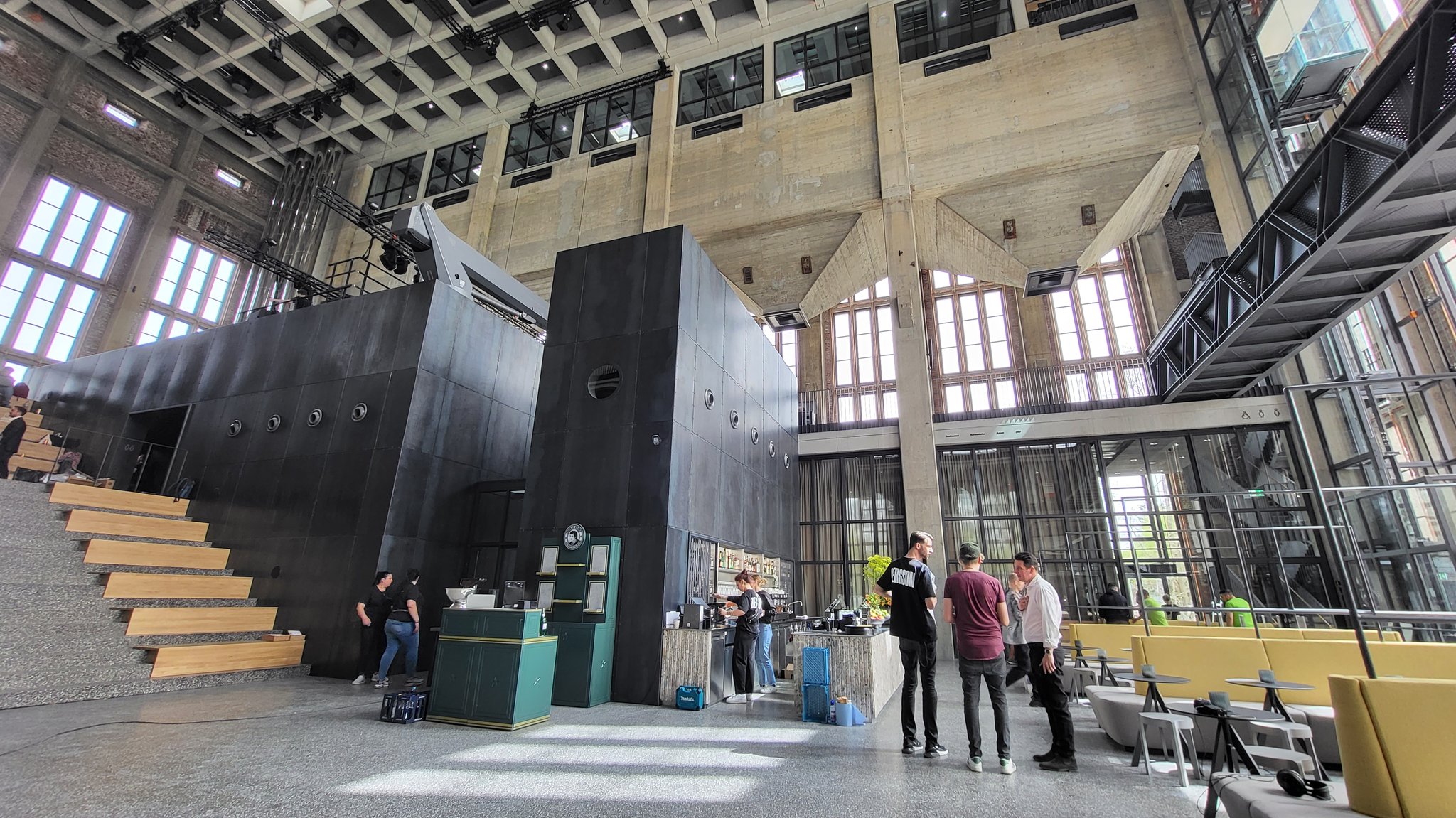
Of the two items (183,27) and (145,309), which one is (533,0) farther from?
(145,309)

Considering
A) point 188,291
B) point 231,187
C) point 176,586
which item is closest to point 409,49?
point 231,187

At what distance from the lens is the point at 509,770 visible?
159 inches

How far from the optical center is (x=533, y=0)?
53.1 ft

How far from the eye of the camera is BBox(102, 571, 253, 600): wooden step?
24.0 ft

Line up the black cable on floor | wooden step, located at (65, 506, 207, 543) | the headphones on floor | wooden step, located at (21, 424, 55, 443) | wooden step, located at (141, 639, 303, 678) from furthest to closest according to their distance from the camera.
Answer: wooden step, located at (21, 424, 55, 443) < wooden step, located at (65, 506, 207, 543) < wooden step, located at (141, 639, 303, 678) < the black cable on floor < the headphones on floor

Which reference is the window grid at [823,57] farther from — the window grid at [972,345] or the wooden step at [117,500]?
the wooden step at [117,500]

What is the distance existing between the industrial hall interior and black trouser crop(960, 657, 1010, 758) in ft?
0.17

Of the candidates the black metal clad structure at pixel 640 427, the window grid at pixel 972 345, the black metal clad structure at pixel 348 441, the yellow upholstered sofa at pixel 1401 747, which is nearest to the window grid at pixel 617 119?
the black metal clad structure at pixel 348 441

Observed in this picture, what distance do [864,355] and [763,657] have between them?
46.8 ft

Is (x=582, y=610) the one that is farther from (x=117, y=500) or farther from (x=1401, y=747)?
(x=117, y=500)

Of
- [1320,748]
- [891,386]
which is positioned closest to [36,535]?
[1320,748]

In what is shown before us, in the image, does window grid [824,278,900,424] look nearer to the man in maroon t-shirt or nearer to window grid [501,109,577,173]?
window grid [501,109,577,173]

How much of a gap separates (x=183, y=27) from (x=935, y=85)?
2152 centimetres

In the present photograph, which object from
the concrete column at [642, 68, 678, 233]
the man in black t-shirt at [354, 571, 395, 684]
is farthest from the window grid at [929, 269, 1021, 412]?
the man in black t-shirt at [354, 571, 395, 684]
